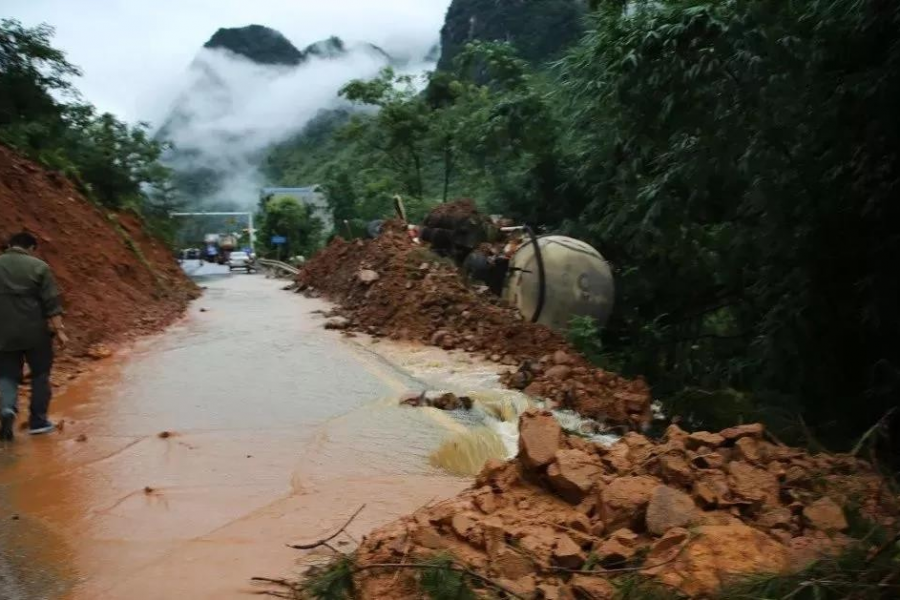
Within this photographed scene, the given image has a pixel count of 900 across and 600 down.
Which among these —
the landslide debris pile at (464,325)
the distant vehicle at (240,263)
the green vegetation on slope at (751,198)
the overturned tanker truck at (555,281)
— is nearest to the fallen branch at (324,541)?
the green vegetation on slope at (751,198)

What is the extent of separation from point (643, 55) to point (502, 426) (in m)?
4.57

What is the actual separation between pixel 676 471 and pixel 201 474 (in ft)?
12.1

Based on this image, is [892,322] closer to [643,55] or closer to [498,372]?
[643,55]

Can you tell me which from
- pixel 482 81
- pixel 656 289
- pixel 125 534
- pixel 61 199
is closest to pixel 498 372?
pixel 656 289

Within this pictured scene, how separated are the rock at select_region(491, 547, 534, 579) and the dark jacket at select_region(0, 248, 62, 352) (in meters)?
4.88

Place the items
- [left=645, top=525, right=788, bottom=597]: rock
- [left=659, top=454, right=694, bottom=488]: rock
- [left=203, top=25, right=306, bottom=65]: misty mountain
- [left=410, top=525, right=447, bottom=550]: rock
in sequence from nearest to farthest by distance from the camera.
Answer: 1. [left=645, top=525, right=788, bottom=597]: rock
2. [left=410, top=525, right=447, bottom=550]: rock
3. [left=659, top=454, right=694, bottom=488]: rock
4. [left=203, top=25, right=306, bottom=65]: misty mountain

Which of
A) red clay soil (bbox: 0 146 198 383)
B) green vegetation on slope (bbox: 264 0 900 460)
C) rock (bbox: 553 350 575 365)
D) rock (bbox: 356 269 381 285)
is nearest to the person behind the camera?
green vegetation on slope (bbox: 264 0 900 460)

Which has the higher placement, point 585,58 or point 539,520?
point 585,58

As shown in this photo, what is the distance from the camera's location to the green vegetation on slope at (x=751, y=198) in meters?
7.22

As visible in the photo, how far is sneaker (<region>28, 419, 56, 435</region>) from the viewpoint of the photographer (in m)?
7.05

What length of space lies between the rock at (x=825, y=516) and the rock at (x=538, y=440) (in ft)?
4.46

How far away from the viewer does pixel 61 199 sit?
50.9 feet

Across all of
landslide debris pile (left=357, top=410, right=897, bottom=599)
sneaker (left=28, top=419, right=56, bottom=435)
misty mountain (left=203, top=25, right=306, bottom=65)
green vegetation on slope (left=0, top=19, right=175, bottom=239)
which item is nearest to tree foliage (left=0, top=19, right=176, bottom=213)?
green vegetation on slope (left=0, top=19, right=175, bottom=239)

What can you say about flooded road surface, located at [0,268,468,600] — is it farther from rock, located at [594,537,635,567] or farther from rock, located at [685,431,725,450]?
rock, located at [685,431,725,450]
